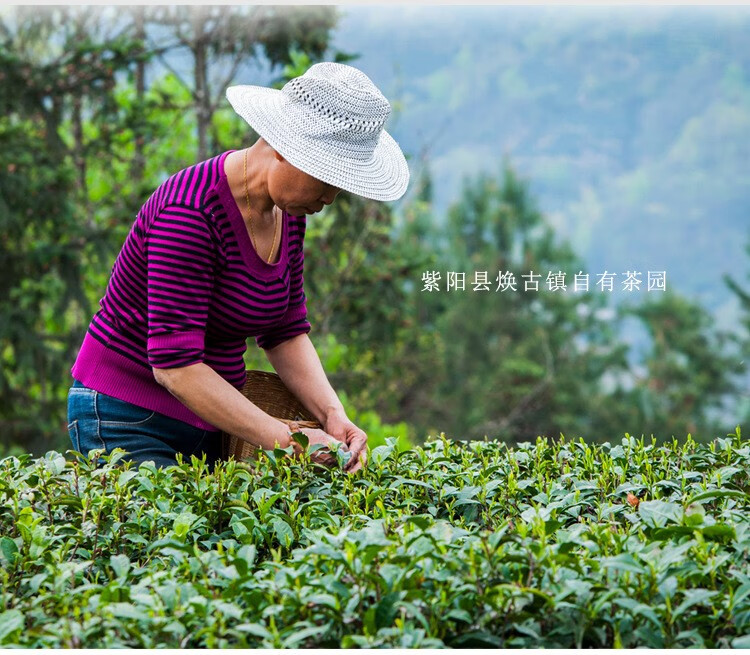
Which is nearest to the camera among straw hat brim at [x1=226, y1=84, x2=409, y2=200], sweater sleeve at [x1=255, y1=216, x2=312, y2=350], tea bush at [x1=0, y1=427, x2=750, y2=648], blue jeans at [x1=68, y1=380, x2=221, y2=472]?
tea bush at [x1=0, y1=427, x2=750, y2=648]

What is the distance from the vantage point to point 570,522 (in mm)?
2242

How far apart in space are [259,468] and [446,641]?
895mm

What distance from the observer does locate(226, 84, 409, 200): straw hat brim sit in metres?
2.41

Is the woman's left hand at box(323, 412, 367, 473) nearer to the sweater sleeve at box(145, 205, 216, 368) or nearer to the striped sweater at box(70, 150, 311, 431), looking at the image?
the striped sweater at box(70, 150, 311, 431)

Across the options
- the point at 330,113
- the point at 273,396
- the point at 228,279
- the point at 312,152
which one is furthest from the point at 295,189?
the point at 273,396

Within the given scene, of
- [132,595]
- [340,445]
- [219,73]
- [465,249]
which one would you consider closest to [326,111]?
[340,445]

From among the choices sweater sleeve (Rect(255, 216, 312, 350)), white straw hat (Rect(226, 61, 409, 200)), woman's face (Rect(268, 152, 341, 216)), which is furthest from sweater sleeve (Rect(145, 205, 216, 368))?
sweater sleeve (Rect(255, 216, 312, 350))

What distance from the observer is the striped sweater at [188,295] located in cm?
249

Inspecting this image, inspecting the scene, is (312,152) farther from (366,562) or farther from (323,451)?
(366,562)

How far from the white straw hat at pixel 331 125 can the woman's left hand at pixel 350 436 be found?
64cm

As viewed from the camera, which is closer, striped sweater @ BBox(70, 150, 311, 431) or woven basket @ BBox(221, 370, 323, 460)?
striped sweater @ BBox(70, 150, 311, 431)

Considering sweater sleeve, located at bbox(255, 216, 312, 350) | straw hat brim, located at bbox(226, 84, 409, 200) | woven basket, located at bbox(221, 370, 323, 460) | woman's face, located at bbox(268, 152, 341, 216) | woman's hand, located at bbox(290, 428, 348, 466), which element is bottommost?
woman's hand, located at bbox(290, 428, 348, 466)

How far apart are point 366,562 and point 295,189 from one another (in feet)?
3.74

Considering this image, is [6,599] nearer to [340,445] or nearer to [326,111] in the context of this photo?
[340,445]
